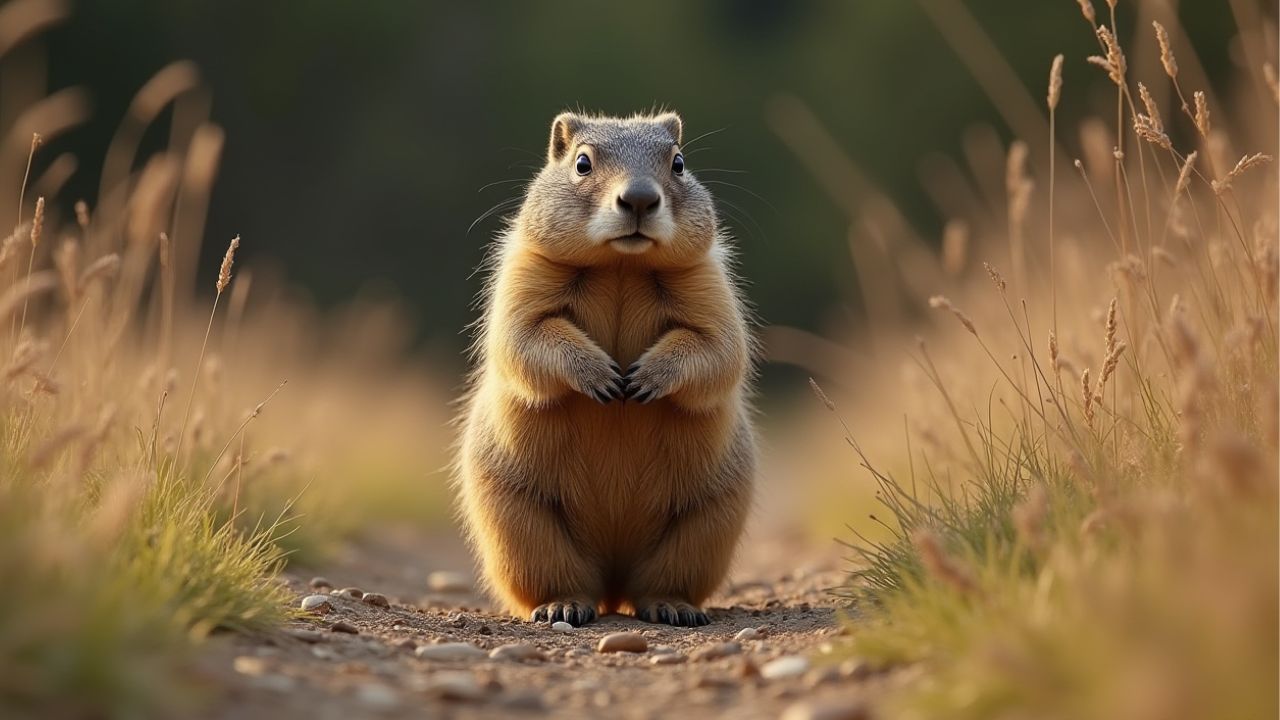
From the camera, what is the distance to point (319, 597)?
5500 millimetres

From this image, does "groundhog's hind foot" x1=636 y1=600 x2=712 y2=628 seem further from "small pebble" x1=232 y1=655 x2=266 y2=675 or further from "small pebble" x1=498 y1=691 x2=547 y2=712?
"small pebble" x1=232 y1=655 x2=266 y2=675

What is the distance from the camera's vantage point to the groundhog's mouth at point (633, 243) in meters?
5.79

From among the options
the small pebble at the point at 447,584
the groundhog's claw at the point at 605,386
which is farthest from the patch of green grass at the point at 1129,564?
the small pebble at the point at 447,584

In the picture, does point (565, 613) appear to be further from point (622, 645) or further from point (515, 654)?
point (515, 654)

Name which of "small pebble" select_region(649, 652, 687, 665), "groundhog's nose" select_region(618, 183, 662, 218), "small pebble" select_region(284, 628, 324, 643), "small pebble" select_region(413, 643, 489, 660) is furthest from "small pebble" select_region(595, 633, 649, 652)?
"groundhog's nose" select_region(618, 183, 662, 218)

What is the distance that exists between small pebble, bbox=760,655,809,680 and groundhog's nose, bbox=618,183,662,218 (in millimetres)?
2219

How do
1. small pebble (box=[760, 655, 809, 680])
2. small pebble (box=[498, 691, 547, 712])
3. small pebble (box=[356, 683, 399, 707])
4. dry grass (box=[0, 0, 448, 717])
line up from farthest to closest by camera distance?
small pebble (box=[760, 655, 809, 680]), small pebble (box=[498, 691, 547, 712]), small pebble (box=[356, 683, 399, 707]), dry grass (box=[0, 0, 448, 717])

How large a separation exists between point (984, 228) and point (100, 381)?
7699 mm

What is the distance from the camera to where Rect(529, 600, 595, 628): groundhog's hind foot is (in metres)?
5.88

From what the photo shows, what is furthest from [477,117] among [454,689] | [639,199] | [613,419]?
[454,689]

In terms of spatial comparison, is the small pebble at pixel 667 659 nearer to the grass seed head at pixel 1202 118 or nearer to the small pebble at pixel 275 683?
the small pebble at pixel 275 683

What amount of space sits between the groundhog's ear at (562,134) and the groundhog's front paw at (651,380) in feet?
5.06

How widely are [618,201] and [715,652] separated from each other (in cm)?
205

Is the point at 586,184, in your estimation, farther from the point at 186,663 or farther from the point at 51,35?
the point at 51,35
